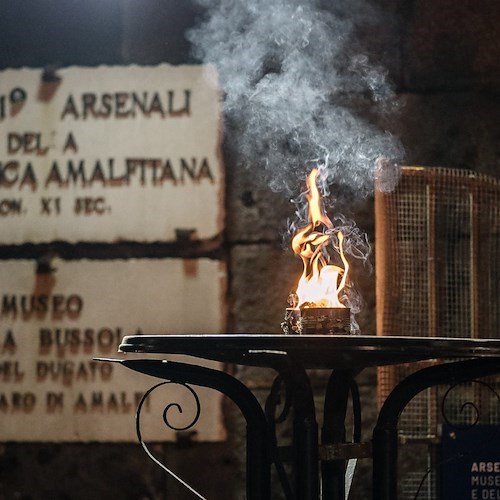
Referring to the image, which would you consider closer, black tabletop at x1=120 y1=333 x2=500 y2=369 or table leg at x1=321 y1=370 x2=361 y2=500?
black tabletop at x1=120 y1=333 x2=500 y2=369

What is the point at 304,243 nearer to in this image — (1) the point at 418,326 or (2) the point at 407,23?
(1) the point at 418,326

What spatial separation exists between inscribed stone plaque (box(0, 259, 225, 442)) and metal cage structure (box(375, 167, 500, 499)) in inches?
37.5

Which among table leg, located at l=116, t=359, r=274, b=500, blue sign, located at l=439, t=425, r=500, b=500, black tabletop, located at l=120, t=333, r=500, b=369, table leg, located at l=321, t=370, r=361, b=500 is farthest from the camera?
blue sign, located at l=439, t=425, r=500, b=500

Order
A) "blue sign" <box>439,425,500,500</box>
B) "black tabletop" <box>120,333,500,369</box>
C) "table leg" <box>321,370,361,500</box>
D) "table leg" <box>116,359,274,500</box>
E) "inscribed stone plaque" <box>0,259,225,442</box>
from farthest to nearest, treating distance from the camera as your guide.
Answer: "inscribed stone plaque" <box>0,259,225,442</box> → "blue sign" <box>439,425,500,500</box> → "table leg" <box>321,370,361,500</box> → "table leg" <box>116,359,274,500</box> → "black tabletop" <box>120,333,500,369</box>

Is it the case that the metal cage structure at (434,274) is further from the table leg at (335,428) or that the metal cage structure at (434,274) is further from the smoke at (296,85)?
the table leg at (335,428)

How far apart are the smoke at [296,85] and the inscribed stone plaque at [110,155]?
15 centimetres

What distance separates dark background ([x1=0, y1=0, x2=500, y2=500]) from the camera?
5129 millimetres

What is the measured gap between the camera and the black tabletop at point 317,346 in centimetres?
250

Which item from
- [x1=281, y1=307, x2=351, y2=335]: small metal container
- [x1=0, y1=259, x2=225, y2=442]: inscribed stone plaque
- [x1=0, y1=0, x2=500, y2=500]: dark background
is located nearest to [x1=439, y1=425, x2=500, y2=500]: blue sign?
[x1=0, y1=0, x2=500, y2=500]: dark background

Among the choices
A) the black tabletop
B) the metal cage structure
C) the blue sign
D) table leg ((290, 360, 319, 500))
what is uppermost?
the metal cage structure

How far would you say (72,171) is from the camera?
17.3ft

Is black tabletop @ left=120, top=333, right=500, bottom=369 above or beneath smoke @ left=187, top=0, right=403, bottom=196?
beneath

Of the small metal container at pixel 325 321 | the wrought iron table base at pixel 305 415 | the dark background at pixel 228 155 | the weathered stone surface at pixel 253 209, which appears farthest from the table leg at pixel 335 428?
the weathered stone surface at pixel 253 209

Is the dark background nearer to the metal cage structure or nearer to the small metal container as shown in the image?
the metal cage structure
